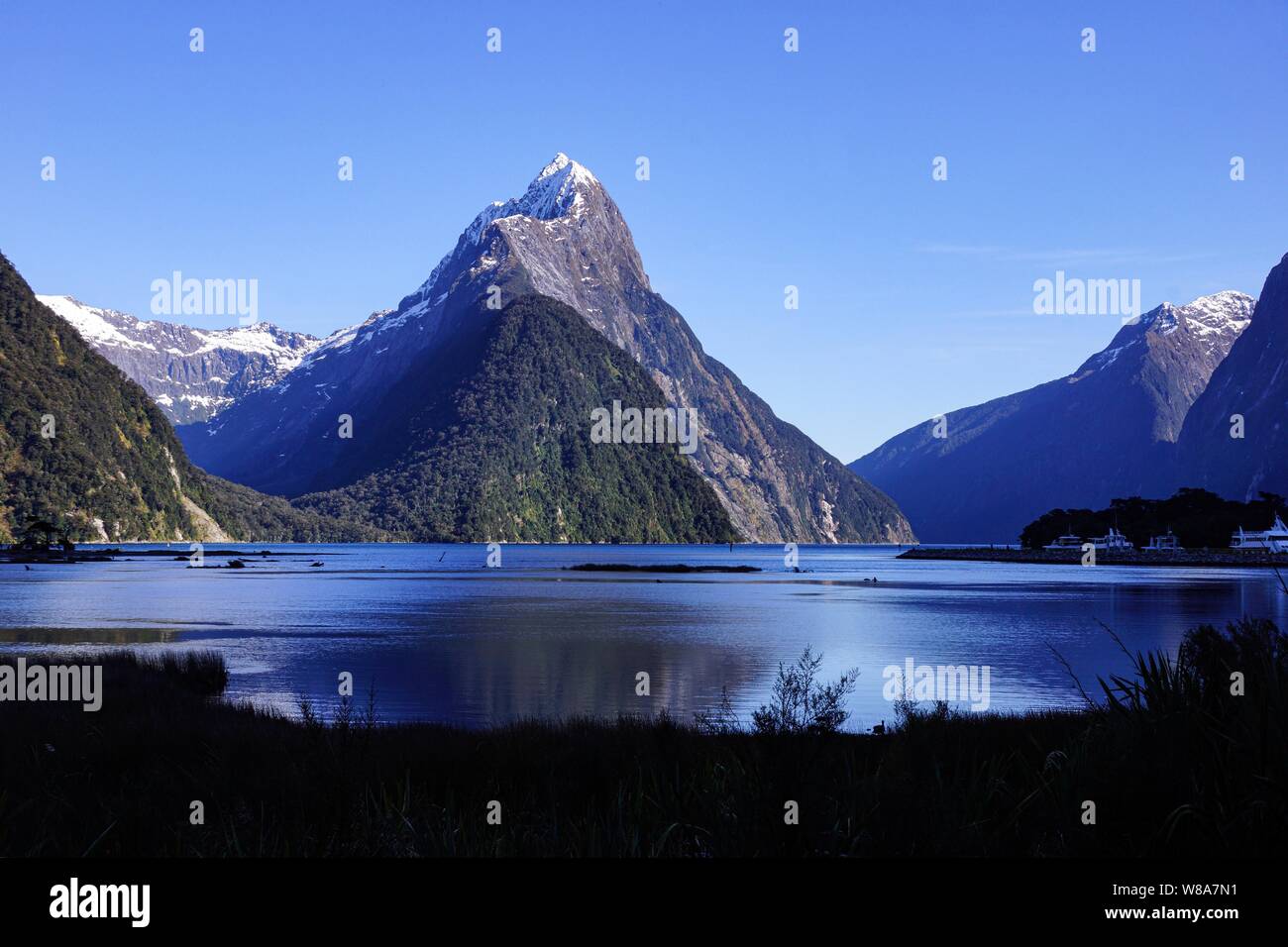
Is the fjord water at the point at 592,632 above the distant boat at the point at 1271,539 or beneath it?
beneath

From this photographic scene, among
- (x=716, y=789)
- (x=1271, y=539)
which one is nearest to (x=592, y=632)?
(x=716, y=789)

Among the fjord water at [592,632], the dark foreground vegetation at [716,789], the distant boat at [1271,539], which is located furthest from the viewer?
the distant boat at [1271,539]

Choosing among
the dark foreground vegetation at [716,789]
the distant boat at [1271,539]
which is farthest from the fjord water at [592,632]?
the distant boat at [1271,539]

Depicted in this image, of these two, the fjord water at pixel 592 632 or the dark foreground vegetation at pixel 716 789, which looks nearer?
the dark foreground vegetation at pixel 716 789

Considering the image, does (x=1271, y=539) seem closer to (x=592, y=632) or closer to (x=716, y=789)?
(x=592, y=632)

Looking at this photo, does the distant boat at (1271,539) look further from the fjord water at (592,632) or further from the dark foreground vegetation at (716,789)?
the dark foreground vegetation at (716,789)
